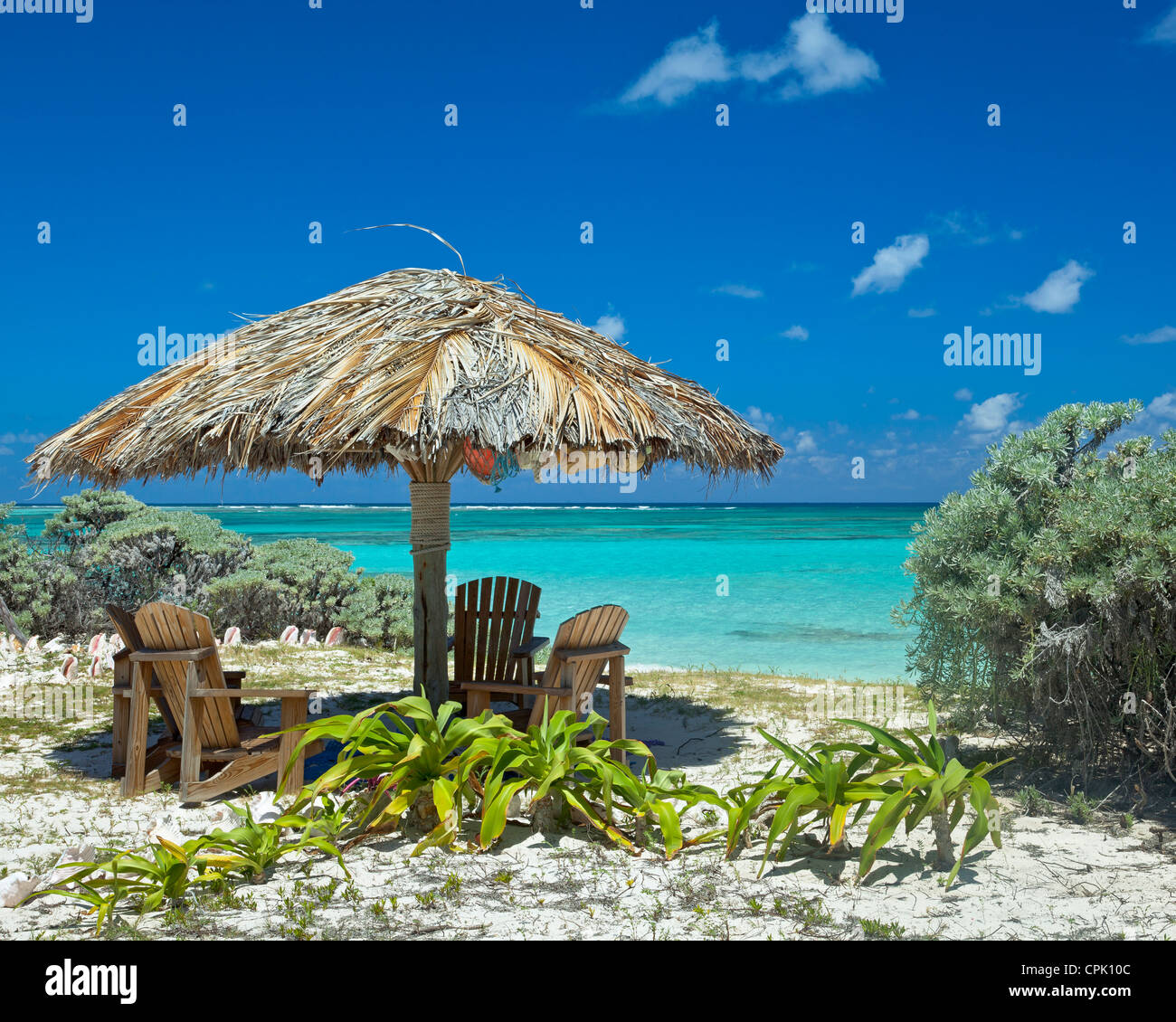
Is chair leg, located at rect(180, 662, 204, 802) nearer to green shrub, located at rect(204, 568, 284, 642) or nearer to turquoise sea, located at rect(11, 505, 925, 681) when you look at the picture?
green shrub, located at rect(204, 568, 284, 642)

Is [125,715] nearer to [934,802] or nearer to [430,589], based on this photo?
[430,589]

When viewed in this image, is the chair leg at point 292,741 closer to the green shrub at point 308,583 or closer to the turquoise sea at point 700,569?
the green shrub at point 308,583

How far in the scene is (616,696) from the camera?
4797 mm

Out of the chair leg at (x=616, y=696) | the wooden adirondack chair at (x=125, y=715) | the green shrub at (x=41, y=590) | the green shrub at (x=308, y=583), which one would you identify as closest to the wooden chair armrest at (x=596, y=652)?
the chair leg at (x=616, y=696)

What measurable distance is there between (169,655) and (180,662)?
88mm

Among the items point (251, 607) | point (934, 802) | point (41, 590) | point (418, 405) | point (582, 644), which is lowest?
point (251, 607)

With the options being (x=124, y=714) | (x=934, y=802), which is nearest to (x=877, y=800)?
(x=934, y=802)

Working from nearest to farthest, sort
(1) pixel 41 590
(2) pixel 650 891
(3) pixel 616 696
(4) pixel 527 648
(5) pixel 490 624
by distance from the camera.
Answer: (2) pixel 650 891 → (3) pixel 616 696 → (4) pixel 527 648 → (5) pixel 490 624 → (1) pixel 41 590

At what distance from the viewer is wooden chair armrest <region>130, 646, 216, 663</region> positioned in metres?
4.25

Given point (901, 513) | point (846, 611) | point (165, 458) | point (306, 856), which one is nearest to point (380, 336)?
Answer: point (165, 458)

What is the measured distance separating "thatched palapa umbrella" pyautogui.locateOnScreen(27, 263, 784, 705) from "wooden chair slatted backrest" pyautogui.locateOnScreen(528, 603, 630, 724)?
34.8 inches

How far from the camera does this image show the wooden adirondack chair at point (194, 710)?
4270mm

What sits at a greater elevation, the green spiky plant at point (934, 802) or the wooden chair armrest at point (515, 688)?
the wooden chair armrest at point (515, 688)
